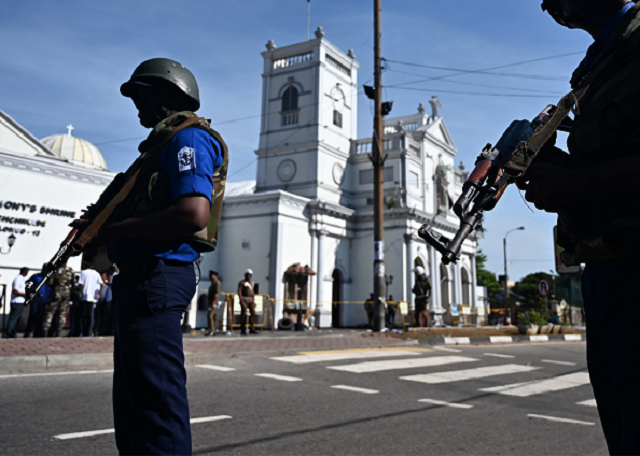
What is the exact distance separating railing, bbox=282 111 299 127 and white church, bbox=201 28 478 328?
7 cm

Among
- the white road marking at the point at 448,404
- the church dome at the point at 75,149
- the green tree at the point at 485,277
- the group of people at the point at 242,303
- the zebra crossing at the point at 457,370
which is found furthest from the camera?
the green tree at the point at 485,277

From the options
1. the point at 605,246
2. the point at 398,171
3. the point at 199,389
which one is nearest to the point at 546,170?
the point at 605,246

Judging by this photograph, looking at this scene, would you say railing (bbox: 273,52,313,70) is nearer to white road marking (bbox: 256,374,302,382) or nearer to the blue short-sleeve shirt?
white road marking (bbox: 256,374,302,382)

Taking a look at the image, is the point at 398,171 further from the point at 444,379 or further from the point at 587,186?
the point at 587,186

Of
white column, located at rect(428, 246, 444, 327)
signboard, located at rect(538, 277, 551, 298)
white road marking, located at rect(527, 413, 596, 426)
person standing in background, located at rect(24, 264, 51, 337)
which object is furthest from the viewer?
white column, located at rect(428, 246, 444, 327)

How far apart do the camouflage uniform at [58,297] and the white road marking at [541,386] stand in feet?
32.8

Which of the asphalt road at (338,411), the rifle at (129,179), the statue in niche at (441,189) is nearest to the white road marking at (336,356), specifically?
the asphalt road at (338,411)

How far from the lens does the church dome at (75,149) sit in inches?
1355

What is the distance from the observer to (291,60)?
3828 centimetres

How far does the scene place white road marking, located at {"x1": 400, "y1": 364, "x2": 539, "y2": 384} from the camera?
7.88 metres

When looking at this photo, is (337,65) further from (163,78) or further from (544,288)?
(163,78)

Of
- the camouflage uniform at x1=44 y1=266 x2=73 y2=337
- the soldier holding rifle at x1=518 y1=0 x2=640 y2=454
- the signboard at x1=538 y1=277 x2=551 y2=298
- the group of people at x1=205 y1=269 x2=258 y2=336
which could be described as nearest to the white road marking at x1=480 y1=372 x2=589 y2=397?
the soldier holding rifle at x1=518 y1=0 x2=640 y2=454

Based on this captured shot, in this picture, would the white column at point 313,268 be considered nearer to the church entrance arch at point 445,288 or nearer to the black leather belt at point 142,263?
the church entrance arch at point 445,288

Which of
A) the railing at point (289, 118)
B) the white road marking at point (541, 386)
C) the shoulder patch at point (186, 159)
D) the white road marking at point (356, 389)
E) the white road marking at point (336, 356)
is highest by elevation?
the railing at point (289, 118)
